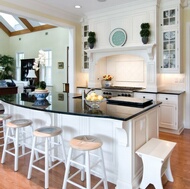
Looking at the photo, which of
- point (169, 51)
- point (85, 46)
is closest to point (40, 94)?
point (169, 51)

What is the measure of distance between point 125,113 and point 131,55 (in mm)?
3606

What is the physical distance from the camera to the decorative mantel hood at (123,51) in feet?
15.0

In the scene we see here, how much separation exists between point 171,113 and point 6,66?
28.4 ft

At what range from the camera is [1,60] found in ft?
32.7

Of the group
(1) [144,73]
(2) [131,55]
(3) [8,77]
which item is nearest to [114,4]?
(2) [131,55]

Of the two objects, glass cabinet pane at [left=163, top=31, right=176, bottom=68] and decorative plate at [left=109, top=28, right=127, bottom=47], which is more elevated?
decorative plate at [left=109, top=28, right=127, bottom=47]

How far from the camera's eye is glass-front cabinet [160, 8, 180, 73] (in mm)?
4371

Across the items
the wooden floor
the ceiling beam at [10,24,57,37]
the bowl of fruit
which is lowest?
the wooden floor

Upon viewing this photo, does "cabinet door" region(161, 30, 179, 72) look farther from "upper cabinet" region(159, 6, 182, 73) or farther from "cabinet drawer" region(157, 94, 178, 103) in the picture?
"cabinet drawer" region(157, 94, 178, 103)

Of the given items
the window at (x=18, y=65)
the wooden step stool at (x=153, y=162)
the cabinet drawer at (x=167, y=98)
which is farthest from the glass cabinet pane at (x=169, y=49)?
the window at (x=18, y=65)

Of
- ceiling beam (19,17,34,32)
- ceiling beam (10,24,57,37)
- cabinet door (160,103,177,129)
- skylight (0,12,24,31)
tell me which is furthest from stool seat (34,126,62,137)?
skylight (0,12,24,31)

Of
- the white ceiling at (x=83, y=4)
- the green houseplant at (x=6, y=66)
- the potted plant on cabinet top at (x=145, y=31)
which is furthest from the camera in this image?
the green houseplant at (x=6, y=66)

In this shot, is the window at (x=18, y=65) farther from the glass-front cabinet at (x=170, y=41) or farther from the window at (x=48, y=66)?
the glass-front cabinet at (x=170, y=41)

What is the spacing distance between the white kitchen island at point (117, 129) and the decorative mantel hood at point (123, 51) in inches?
87.6
